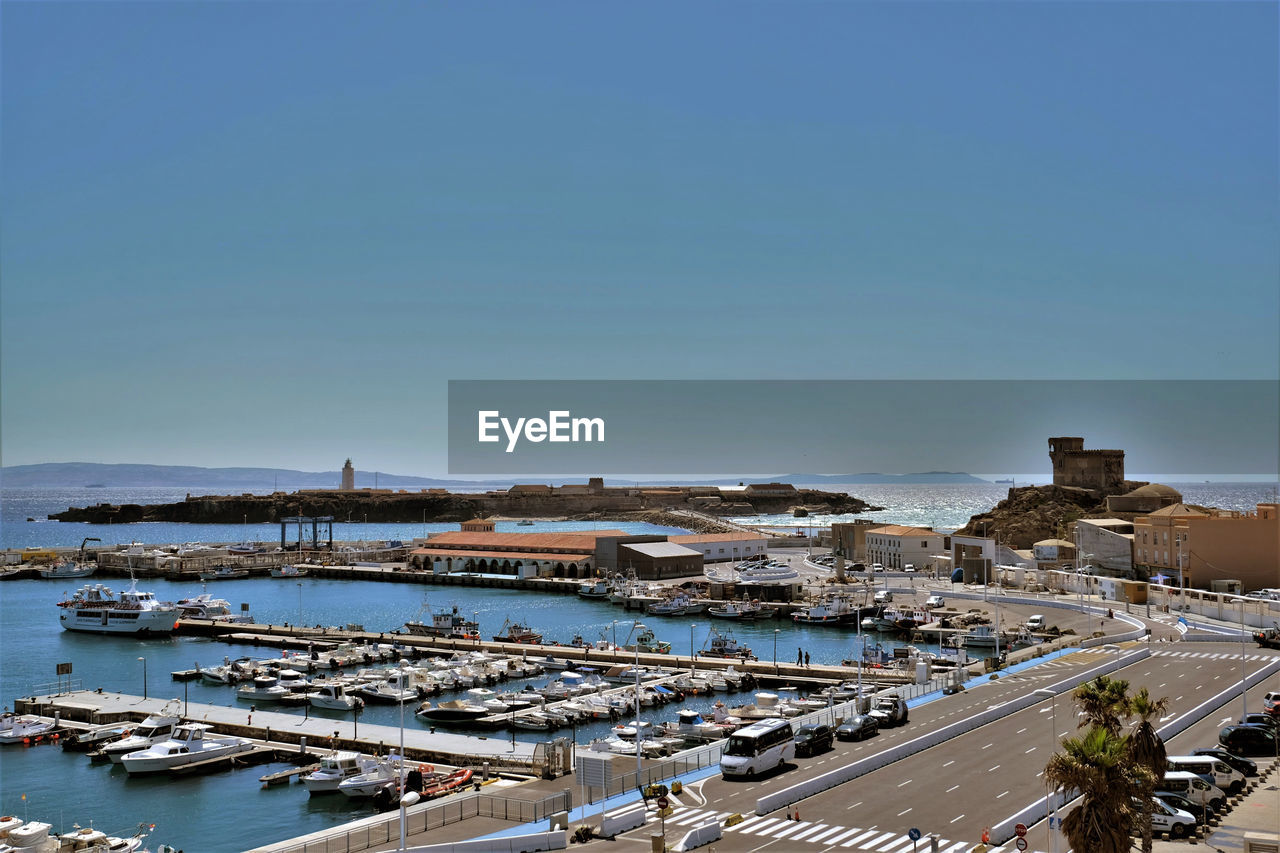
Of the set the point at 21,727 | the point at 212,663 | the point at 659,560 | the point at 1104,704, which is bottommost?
the point at 212,663

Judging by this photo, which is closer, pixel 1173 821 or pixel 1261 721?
pixel 1173 821

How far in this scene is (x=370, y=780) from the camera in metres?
32.5

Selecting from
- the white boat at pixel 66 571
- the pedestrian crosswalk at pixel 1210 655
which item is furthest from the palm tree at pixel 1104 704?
the white boat at pixel 66 571

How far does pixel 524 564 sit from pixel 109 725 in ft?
241

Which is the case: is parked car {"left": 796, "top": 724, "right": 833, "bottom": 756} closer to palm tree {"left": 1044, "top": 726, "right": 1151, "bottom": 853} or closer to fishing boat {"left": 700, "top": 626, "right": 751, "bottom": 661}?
palm tree {"left": 1044, "top": 726, "right": 1151, "bottom": 853}

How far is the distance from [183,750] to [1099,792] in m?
32.7

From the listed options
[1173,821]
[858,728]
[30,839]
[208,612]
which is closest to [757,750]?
[858,728]

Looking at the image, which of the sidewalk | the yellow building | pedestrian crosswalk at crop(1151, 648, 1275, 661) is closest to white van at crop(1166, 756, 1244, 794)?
the sidewalk

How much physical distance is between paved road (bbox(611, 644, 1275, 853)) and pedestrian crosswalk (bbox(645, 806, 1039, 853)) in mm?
22

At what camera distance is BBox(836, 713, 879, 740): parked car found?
30219 mm

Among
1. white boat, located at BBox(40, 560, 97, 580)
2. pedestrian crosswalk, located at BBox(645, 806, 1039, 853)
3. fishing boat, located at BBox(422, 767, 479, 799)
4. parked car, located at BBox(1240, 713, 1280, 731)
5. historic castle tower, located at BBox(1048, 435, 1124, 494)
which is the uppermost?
historic castle tower, located at BBox(1048, 435, 1124, 494)

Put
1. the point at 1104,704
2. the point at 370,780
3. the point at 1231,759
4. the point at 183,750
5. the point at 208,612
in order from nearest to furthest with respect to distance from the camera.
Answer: the point at 1104,704 → the point at 1231,759 → the point at 370,780 → the point at 183,750 → the point at 208,612

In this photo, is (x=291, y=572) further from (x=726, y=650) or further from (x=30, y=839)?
(x=30, y=839)

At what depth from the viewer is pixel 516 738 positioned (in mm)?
42406
